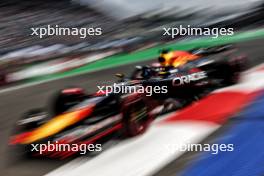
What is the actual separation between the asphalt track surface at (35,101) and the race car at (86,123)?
132 millimetres

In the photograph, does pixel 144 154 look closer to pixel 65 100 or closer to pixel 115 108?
pixel 115 108

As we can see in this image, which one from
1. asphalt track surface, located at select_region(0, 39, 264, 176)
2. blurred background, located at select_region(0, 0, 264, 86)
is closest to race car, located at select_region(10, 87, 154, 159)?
asphalt track surface, located at select_region(0, 39, 264, 176)

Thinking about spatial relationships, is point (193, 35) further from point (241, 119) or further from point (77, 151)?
point (77, 151)

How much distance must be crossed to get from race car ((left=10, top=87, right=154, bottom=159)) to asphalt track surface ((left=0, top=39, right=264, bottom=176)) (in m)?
0.13

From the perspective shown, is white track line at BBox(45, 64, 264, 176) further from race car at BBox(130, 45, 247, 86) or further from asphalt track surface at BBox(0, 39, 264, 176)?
race car at BBox(130, 45, 247, 86)

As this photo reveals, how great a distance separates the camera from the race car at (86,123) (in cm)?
493

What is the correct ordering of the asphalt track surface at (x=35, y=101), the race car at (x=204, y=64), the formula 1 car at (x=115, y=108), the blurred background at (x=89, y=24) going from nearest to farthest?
1. the asphalt track surface at (x=35, y=101)
2. the formula 1 car at (x=115, y=108)
3. the race car at (x=204, y=64)
4. the blurred background at (x=89, y=24)

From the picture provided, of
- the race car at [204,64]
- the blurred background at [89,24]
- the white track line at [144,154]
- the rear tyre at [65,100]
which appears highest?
the blurred background at [89,24]

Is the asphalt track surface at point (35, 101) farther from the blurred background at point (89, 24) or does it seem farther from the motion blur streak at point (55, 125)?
the blurred background at point (89, 24)

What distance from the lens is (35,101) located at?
26.9ft

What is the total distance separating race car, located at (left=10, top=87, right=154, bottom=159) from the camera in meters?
4.93

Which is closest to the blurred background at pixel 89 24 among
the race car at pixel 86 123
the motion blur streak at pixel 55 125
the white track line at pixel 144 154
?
the race car at pixel 86 123

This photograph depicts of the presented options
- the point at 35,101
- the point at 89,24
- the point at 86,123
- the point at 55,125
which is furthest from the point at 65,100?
the point at 89,24

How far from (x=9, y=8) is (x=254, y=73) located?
19.5m
